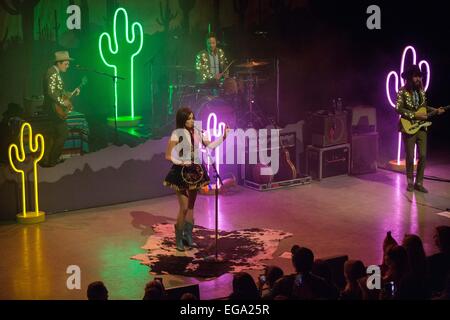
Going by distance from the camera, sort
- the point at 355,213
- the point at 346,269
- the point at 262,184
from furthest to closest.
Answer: the point at 262,184 < the point at 355,213 < the point at 346,269

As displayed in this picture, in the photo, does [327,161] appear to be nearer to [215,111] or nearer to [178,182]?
[215,111]

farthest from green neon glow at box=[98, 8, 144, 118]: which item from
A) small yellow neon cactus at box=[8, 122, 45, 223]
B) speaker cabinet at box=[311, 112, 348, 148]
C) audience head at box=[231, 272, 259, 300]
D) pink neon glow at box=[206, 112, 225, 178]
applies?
audience head at box=[231, 272, 259, 300]

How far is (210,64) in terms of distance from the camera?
42.0 ft

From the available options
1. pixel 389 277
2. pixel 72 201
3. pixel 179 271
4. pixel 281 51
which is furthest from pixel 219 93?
pixel 389 277

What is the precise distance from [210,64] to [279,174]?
7.45ft

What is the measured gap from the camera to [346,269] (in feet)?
18.7

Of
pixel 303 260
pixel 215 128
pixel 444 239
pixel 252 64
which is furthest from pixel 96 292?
pixel 252 64

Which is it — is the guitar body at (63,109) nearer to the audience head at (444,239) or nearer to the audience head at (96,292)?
the audience head at (96,292)

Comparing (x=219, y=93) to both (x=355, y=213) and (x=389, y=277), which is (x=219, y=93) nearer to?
(x=355, y=213)

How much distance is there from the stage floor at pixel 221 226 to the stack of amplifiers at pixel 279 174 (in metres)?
0.17

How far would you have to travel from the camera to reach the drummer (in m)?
12.7

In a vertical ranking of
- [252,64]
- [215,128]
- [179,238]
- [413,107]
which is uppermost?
[252,64]
